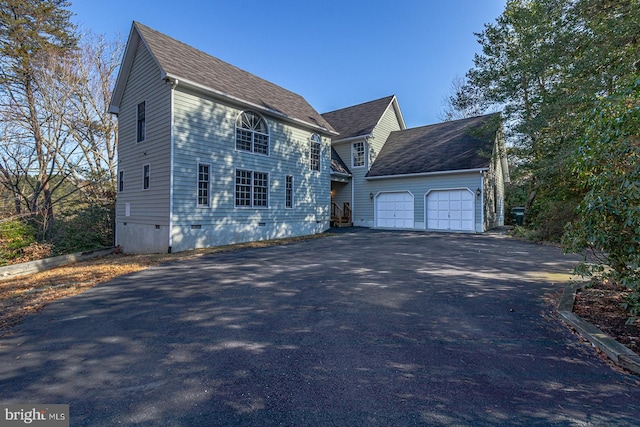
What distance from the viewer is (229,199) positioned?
1273 cm

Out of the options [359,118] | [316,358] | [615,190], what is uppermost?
[359,118]

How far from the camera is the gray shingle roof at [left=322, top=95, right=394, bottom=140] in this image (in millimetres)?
20984

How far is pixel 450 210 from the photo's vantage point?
16.9 m

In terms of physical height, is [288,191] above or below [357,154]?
below

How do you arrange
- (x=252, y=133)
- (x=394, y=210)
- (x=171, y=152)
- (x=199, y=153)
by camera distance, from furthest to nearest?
1. (x=394, y=210)
2. (x=252, y=133)
3. (x=199, y=153)
4. (x=171, y=152)

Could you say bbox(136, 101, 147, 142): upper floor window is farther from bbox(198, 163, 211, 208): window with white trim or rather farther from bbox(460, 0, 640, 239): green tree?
bbox(460, 0, 640, 239): green tree

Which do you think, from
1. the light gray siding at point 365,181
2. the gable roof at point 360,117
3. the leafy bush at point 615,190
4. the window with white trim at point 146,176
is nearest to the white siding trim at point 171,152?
the window with white trim at point 146,176

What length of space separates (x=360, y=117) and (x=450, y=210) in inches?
391

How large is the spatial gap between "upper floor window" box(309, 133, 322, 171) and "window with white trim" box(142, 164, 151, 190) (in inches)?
318

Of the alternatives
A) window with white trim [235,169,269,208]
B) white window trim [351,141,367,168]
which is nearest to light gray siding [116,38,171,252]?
window with white trim [235,169,269,208]

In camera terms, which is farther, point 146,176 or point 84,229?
point 84,229

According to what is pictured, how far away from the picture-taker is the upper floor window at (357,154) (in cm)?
2064

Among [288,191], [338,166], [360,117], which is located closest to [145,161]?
[288,191]

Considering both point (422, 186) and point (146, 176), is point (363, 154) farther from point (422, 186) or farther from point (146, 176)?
point (146, 176)
